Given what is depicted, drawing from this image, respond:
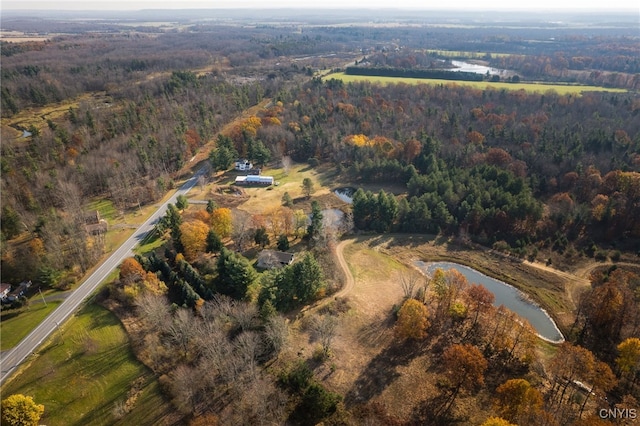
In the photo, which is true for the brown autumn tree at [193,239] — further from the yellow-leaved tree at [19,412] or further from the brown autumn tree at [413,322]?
the brown autumn tree at [413,322]

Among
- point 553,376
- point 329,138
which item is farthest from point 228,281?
point 329,138

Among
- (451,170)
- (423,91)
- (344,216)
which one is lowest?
(344,216)

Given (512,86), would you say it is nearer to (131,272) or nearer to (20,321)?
(131,272)

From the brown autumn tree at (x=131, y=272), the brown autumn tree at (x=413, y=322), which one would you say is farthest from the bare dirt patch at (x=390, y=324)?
the brown autumn tree at (x=131, y=272)

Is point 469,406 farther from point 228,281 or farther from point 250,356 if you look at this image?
point 228,281

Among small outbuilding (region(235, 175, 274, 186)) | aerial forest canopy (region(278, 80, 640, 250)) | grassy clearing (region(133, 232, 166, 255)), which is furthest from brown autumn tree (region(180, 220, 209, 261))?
small outbuilding (region(235, 175, 274, 186))
